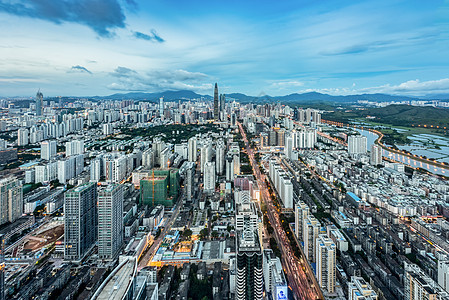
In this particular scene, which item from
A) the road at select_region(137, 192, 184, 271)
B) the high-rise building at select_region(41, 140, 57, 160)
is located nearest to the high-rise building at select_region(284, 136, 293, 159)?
the road at select_region(137, 192, 184, 271)

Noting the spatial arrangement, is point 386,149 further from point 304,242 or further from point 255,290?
point 255,290

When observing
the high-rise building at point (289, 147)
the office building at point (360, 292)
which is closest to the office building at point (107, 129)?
the high-rise building at point (289, 147)

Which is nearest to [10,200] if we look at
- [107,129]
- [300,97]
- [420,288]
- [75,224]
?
[75,224]

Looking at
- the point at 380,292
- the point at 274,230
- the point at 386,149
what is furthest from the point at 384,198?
the point at 386,149

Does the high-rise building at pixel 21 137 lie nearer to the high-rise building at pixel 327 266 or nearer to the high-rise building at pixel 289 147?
the high-rise building at pixel 289 147

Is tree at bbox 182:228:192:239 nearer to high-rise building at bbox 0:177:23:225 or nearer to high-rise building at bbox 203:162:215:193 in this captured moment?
high-rise building at bbox 203:162:215:193

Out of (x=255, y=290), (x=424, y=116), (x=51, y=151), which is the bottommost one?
(x=255, y=290)
